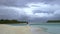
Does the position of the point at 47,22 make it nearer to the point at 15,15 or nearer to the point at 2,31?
the point at 15,15

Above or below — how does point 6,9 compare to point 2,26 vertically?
above

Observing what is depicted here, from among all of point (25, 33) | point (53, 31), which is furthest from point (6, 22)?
point (53, 31)

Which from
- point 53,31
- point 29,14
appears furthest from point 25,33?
point 53,31

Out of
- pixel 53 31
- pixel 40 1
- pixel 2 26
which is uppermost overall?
pixel 40 1

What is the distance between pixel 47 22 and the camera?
143 centimetres

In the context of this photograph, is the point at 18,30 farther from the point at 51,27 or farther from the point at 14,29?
the point at 51,27

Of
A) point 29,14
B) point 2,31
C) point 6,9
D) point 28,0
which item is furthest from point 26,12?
point 2,31

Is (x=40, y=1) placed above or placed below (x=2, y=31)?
above

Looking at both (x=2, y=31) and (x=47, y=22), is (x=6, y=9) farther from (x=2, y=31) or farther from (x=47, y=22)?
(x=47, y=22)

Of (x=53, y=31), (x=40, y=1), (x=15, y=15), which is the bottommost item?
(x=53, y=31)

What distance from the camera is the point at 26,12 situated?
4.78 feet

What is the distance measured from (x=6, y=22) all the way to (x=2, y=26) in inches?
3.2

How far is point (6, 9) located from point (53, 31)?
0.67m

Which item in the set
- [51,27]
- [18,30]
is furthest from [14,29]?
[51,27]
